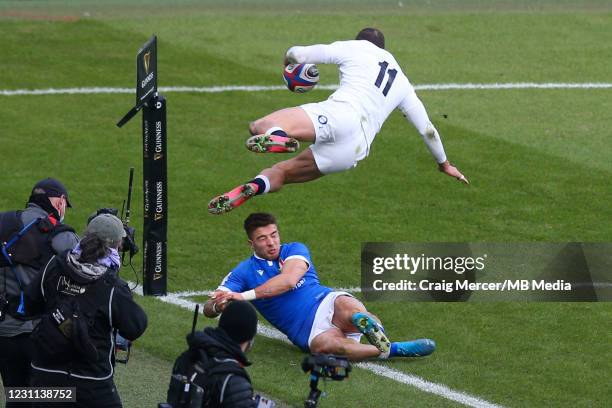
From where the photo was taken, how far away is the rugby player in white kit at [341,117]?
1334 cm

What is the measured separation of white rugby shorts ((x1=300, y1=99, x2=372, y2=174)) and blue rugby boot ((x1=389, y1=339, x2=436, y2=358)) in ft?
6.27

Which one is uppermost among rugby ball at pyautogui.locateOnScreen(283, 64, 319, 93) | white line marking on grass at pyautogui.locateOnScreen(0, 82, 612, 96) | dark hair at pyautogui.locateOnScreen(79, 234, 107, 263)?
white line marking on grass at pyautogui.locateOnScreen(0, 82, 612, 96)

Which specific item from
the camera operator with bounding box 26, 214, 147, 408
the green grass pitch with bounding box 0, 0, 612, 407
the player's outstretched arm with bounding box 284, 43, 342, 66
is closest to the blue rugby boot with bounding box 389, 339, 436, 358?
the green grass pitch with bounding box 0, 0, 612, 407

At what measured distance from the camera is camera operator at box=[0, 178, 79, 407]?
11.2m

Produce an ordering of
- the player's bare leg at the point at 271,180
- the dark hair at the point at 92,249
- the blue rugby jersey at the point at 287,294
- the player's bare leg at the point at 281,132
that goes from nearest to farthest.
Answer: the dark hair at the point at 92,249 → the player's bare leg at the point at 281,132 → the player's bare leg at the point at 271,180 → the blue rugby jersey at the point at 287,294

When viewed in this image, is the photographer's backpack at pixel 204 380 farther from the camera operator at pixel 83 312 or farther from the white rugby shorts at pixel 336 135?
the white rugby shorts at pixel 336 135

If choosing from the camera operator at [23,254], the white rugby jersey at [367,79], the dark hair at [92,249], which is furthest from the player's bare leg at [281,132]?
the dark hair at [92,249]

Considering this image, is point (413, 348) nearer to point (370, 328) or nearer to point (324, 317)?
point (370, 328)

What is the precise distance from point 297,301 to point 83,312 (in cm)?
429

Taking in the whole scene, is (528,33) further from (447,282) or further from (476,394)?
(476,394)

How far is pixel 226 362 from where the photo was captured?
28.8 feet

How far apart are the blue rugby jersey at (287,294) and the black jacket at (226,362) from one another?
489 centimetres

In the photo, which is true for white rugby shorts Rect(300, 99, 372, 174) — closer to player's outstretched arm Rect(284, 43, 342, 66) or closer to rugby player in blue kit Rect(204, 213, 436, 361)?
player's outstretched arm Rect(284, 43, 342, 66)

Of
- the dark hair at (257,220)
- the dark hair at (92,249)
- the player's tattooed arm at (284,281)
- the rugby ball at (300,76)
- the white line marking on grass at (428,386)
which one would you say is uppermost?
the rugby ball at (300,76)
